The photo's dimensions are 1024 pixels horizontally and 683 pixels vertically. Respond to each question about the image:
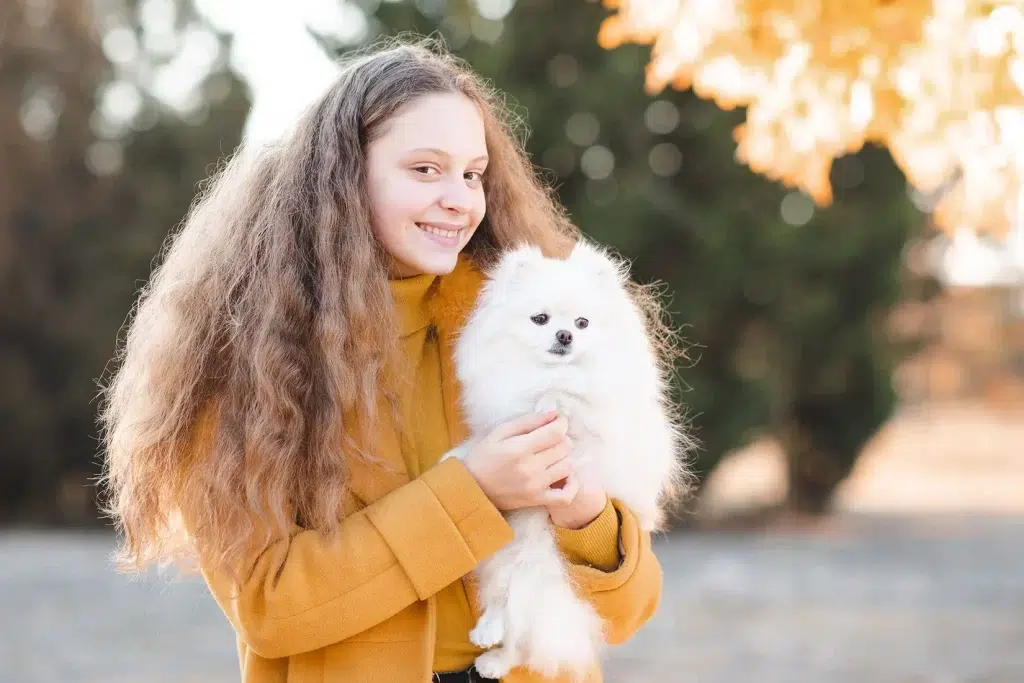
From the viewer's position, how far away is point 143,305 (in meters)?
2.41

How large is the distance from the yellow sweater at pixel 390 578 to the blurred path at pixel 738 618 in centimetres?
356

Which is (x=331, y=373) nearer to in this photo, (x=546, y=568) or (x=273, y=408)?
(x=273, y=408)

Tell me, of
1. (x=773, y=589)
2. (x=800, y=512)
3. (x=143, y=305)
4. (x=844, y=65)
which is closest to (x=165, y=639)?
(x=773, y=589)

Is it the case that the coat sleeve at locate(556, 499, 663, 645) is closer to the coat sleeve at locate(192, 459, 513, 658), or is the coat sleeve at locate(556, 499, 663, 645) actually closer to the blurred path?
the coat sleeve at locate(192, 459, 513, 658)

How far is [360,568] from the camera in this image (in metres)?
1.97

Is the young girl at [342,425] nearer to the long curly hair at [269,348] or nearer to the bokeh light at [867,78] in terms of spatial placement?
the long curly hair at [269,348]

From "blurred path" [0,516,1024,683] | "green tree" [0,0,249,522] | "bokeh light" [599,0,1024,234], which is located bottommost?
"blurred path" [0,516,1024,683]

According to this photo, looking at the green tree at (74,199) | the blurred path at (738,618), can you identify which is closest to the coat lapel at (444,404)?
the blurred path at (738,618)

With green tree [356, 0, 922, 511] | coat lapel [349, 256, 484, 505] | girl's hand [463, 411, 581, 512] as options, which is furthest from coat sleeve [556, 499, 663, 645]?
green tree [356, 0, 922, 511]

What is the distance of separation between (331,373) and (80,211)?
11.7 meters

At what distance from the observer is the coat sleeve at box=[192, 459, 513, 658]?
1951 mm

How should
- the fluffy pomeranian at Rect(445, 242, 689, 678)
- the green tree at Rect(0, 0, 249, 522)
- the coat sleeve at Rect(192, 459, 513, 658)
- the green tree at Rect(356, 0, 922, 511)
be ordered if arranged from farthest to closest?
the green tree at Rect(0, 0, 249, 522) → the green tree at Rect(356, 0, 922, 511) → the fluffy pomeranian at Rect(445, 242, 689, 678) → the coat sleeve at Rect(192, 459, 513, 658)

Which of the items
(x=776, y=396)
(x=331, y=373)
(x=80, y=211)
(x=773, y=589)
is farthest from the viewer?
(x=80, y=211)

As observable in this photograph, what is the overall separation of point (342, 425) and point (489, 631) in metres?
0.55
